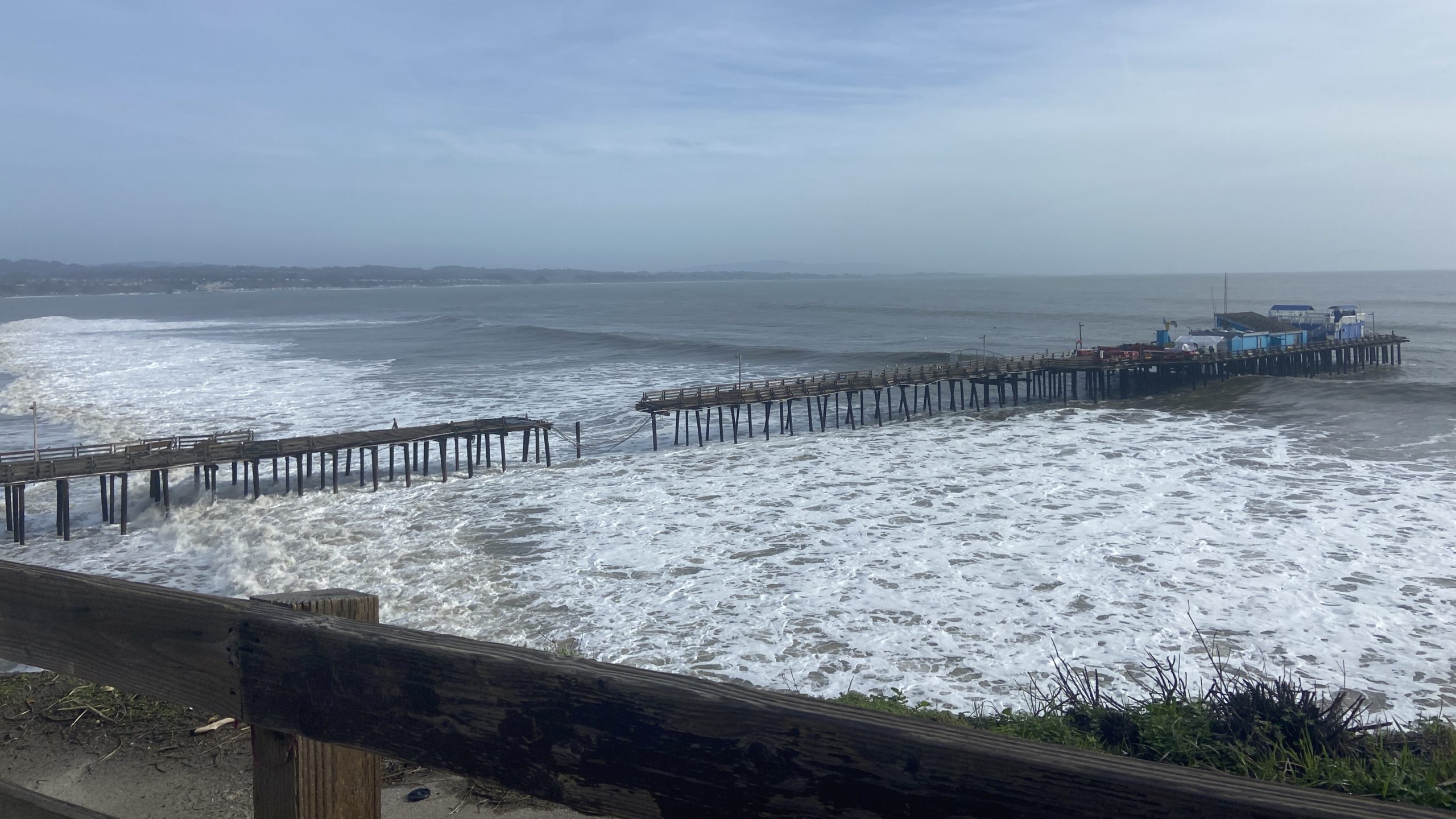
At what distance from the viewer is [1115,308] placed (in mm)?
138875

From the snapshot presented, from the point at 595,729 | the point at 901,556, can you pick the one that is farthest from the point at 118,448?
the point at 595,729

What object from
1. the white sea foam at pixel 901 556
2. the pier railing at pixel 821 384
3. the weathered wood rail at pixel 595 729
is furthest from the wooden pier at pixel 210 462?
the weathered wood rail at pixel 595 729

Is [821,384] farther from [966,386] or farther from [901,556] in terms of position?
[901,556]

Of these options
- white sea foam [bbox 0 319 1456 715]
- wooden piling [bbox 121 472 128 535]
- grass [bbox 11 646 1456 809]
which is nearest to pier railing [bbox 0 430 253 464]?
white sea foam [bbox 0 319 1456 715]

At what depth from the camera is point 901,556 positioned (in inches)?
747

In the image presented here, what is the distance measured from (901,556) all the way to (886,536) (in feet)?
4.97

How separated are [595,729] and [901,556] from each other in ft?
58.2

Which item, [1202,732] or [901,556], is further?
[901,556]

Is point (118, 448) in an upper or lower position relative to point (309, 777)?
lower

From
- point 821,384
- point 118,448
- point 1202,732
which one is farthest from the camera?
point 821,384

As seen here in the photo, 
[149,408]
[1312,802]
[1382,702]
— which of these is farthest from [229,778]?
[149,408]

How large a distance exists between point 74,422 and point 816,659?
35.0m

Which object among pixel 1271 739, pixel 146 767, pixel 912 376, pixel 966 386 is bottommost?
pixel 966 386

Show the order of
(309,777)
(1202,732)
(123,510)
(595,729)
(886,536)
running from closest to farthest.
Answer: (595,729)
(309,777)
(1202,732)
(886,536)
(123,510)
